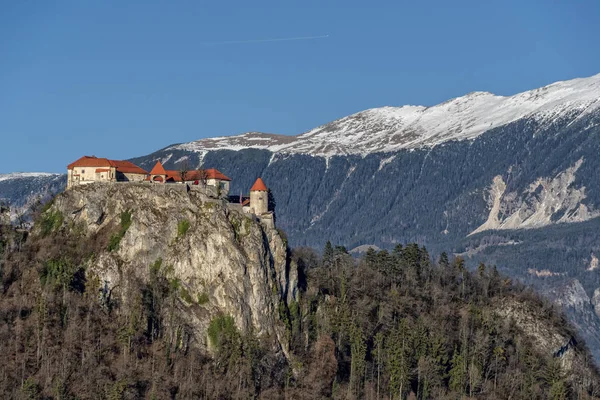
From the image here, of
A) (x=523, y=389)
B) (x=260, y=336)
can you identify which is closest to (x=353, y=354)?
(x=260, y=336)

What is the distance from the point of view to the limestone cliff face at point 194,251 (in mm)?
172000

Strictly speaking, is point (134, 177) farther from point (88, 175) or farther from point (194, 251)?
point (194, 251)

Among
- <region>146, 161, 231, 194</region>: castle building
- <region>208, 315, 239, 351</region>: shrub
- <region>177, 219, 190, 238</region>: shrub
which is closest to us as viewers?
<region>208, 315, 239, 351</region>: shrub

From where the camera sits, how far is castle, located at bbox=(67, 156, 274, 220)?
18538 cm

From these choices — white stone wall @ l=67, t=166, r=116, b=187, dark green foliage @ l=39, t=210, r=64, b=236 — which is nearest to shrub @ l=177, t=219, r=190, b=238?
white stone wall @ l=67, t=166, r=116, b=187

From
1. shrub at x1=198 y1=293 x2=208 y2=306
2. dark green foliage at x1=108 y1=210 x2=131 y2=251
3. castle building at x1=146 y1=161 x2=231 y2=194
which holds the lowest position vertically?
shrub at x1=198 y1=293 x2=208 y2=306

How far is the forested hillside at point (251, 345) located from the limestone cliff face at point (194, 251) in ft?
4.35

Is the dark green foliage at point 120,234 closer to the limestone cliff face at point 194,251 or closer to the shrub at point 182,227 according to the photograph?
the limestone cliff face at point 194,251

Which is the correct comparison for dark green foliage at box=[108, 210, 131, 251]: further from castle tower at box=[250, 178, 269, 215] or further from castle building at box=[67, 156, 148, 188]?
castle tower at box=[250, 178, 269, 215]

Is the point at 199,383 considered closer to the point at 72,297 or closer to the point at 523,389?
the point at 72,297

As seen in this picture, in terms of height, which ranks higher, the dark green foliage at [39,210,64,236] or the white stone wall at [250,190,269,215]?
the white stone wall at [250,190,269,215]

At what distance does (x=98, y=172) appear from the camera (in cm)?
18612

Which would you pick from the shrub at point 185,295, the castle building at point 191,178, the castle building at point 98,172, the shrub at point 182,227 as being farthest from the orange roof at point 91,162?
the shrub at point 185,295

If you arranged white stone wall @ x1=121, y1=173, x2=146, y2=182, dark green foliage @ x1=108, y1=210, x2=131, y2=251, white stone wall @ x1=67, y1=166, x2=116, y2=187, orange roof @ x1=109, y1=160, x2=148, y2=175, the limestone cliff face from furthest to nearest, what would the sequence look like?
white stone wall @ x1=121, y1=173, x2=146, y2=182
orange roof @ x1=109, y1=160, x2=148, y2=175
white stone wall @ x1=67, y1=166, x2=116, y2=187
dark green foliage @ x1=108, y1=210, x2=131, y2=251
the limestone cliff face
